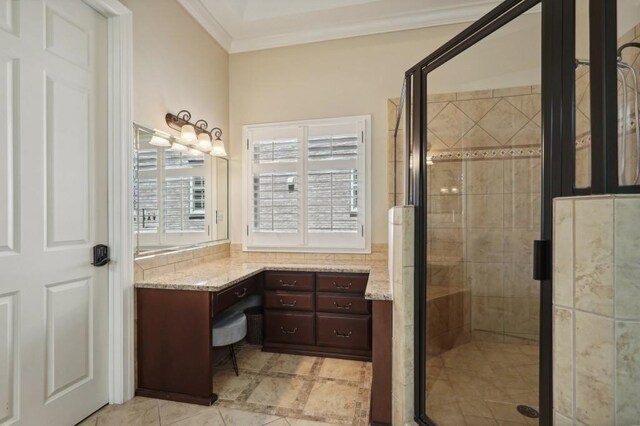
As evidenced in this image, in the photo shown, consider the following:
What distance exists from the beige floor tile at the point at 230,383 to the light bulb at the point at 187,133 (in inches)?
73.5

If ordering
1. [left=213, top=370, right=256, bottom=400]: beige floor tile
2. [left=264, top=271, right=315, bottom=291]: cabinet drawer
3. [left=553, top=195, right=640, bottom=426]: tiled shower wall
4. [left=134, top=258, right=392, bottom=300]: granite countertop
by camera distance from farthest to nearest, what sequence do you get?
[left=264, top=271, right=315, bottom=291]: cabinet drawer, [left=213, top=370, right=256, bottom=400]: beige floor tile, [left=134, top=258, right=392, bottom=300]: granite countertop, [left=553, top=195, right=640, bottom=426]: tiled shower wall

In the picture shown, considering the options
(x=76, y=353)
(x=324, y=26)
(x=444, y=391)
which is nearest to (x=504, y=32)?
(x=444, y=391)

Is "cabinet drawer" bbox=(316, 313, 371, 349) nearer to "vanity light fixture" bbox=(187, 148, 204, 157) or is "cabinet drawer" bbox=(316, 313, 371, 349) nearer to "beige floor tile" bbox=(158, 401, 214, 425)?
"beige floor tile" bbox=(158, 401, 214, 425)

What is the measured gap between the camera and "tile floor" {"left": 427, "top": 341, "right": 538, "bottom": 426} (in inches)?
57.4

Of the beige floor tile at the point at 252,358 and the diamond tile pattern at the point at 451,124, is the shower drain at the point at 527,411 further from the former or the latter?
the beige floor tile at the point at 252,358

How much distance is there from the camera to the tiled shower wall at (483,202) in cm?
163

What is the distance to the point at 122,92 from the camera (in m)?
1.88

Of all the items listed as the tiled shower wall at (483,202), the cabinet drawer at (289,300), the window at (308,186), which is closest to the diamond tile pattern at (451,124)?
the tiled shower wall at (483,202)

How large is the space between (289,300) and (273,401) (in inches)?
32.7

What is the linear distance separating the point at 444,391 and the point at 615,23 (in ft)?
5.66

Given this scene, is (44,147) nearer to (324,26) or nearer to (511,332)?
(324,26)

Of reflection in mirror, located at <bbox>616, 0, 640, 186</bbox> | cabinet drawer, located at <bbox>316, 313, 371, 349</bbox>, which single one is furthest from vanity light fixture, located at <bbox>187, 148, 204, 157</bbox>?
reflection in mirror, located at <bbox>616, 0, 640, 186</bbox>

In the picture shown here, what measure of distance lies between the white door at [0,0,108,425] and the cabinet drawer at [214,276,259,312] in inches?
27.6

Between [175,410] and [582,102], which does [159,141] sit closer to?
[175,410]
